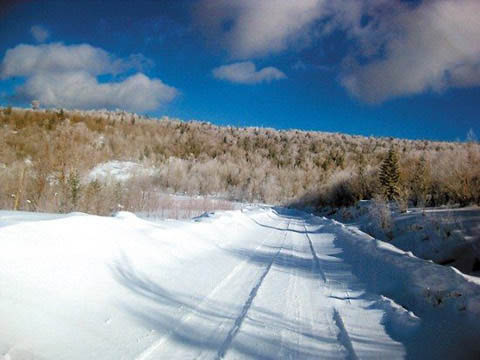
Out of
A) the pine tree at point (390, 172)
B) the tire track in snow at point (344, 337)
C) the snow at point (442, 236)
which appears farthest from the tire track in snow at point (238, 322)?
the pine tree at point (390, 172)

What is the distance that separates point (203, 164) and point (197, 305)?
53423mm

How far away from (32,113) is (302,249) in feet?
Result: 198

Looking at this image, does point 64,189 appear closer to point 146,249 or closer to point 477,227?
point 146,249

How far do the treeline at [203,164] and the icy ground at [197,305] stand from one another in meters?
7.47

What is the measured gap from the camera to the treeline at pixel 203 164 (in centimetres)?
1227

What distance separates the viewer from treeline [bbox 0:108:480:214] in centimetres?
1227

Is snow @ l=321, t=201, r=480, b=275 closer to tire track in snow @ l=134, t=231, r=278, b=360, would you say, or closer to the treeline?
the treeline

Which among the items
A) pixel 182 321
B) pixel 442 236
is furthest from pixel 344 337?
pixel 442 236

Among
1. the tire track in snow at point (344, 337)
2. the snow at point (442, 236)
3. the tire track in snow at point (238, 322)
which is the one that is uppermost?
the snow at point (442, 236)

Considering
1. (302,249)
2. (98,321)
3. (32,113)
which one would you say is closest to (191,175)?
(32,113)

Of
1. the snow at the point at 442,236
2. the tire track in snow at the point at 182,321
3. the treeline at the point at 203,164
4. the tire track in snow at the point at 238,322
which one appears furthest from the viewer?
the treeline at the point at 203,164

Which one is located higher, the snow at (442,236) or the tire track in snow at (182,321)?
the snow at (442,236)

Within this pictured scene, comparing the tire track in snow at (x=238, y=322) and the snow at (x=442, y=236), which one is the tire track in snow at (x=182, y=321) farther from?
the snow at (x=442, y=236)

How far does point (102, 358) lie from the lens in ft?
8.20
